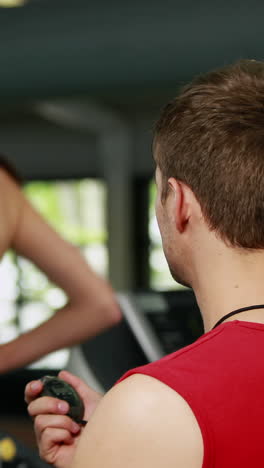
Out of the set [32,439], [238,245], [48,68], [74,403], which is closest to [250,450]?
[238,245]

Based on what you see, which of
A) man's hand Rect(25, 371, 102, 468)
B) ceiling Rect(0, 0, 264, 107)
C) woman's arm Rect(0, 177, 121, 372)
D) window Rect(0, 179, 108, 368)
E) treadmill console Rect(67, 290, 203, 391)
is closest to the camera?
man's hand Rect(25, 371, 102, 468)

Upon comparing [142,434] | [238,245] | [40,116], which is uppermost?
[238,245]

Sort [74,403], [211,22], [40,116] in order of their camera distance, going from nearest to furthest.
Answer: [74,403], [211,22], [40,116]

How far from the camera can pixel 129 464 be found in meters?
0.79

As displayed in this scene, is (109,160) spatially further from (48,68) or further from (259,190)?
(259,190)

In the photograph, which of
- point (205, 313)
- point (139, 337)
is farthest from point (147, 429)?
point (139, 337)

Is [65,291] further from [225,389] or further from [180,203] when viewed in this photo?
[225,389]

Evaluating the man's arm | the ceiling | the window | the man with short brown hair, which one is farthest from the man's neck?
the window

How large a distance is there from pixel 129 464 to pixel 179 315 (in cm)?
109

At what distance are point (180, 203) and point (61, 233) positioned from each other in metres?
8.34

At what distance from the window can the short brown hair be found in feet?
26.8

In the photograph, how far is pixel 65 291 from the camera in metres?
1.70

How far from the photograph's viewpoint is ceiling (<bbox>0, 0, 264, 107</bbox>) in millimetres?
3791

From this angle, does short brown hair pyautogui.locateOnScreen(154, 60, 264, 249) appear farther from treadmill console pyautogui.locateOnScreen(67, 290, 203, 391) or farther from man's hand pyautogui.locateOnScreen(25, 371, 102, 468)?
treadmill console pyautogui.locateOnScreen(67, 290, 203, 391)
